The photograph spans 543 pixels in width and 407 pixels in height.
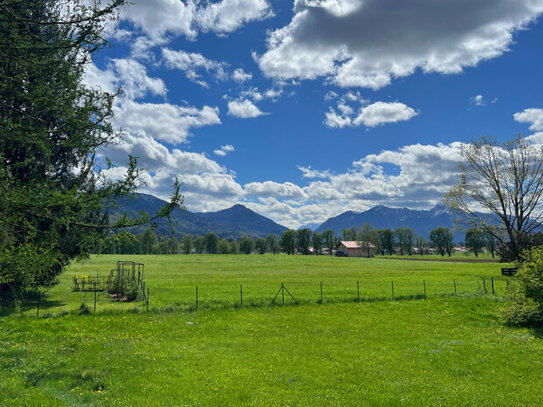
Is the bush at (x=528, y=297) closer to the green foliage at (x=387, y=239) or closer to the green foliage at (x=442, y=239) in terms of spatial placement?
the green foliage at (x=442, y=239)

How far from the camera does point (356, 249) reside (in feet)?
557

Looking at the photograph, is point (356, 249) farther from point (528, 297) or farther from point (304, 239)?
point (528, 297)

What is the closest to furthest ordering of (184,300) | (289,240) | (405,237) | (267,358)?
1. (267,358)
2. (184,300)
3. (289,240)
4. (405,237)

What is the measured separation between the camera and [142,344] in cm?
1755

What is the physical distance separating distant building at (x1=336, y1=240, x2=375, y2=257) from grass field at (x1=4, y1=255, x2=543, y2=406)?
14220cm

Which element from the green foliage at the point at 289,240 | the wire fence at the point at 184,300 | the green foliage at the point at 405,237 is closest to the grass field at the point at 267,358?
the wire fence at the point at 184,300

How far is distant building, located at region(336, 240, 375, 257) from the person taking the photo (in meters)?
165

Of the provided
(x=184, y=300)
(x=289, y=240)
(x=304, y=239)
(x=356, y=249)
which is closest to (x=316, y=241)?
(x=304, y=239)

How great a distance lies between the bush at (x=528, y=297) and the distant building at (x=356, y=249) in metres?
145

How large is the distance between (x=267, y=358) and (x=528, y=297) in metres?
18.0

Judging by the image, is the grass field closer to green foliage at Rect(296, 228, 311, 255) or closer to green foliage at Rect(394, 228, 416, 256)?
green foliage at Rect(296, 228, 311, 255)

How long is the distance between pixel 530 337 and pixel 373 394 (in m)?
12.9

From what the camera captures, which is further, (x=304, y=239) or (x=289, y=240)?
(x=304, y=239)

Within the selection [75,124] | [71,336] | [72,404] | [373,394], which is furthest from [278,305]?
[75,124]
